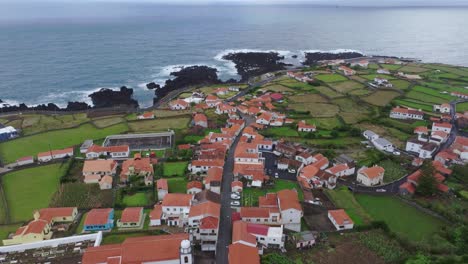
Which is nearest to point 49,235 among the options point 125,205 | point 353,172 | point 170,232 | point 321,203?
point 125,205

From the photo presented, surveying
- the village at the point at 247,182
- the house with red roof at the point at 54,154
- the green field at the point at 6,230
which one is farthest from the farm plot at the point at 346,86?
the green field at the point at 6,230

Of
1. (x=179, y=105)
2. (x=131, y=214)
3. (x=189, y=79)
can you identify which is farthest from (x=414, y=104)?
(x=131, y=214)

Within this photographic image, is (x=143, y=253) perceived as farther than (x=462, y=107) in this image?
No

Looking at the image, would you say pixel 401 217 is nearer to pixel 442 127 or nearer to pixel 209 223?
pixel 209 223

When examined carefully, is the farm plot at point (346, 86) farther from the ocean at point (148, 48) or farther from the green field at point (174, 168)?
the green field at point (174, 168)

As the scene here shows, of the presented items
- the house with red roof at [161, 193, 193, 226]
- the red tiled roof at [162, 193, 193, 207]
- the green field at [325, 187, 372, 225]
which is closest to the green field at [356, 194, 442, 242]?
the green field at [325, 187, 372, 225]

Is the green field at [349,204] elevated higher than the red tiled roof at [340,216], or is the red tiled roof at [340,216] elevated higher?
the red tiled roof at [340,216]

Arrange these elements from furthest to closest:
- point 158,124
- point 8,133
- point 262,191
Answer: point 158,124, point 8,133, point 262,191

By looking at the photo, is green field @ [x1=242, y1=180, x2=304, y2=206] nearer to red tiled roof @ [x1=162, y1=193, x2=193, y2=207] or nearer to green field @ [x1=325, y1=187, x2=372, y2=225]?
green field @ [x1=325, y1=187, x2=372, y2=225]
